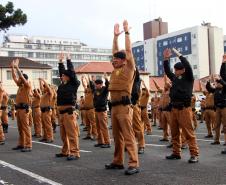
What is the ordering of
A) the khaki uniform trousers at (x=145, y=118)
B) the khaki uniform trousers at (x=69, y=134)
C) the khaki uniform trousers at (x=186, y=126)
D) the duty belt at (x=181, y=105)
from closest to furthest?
the khaki uniform trousers at (x=186, y=126) < the duty belt at (x=181, y=105) < the khaki uniform trousers at (x=69, y=134) < the khaki uniform trousers at (x=145, y=118)

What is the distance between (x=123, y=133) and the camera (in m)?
8.14

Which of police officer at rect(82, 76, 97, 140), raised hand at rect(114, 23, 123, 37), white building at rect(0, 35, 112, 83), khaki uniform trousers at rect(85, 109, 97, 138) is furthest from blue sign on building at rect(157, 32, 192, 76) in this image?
raised hand at rect(114, 23, 123, 37)

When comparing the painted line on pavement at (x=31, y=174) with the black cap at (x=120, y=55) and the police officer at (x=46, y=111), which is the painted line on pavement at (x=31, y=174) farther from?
the police officer at (x=46, y=111)

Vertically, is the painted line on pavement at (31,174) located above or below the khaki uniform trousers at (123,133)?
below

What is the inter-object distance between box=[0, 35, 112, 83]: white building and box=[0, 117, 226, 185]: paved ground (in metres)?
90.6

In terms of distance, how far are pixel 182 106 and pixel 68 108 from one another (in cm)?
259

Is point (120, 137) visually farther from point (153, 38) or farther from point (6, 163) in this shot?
point (153, 38)

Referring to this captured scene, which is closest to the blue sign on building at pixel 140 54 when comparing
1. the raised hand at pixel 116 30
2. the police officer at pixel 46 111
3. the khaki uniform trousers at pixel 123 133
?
the police officer at pixel 46 111

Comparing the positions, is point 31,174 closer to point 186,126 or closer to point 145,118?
point 186,126

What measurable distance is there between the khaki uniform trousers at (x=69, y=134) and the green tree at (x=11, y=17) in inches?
540

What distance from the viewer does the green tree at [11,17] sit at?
22406 mm

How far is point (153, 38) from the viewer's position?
97250mm

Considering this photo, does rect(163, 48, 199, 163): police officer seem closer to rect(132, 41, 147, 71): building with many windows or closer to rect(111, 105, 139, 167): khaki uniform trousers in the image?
rect(111, 105, 139, 167): khaki uniform trousers

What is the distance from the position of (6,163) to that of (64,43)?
113 meters
